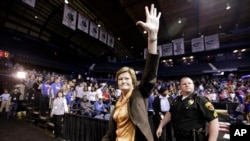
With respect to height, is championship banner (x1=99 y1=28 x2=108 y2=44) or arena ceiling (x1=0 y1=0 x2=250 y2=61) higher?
arena ceiling (x1=0 y1=0 x2=250 y2=61)

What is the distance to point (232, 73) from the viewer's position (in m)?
22.3

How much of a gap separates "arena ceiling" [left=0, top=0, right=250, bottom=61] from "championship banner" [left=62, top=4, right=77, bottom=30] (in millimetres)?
1789

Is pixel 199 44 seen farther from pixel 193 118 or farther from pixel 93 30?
pixel 193 118

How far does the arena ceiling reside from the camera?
11.4 metres

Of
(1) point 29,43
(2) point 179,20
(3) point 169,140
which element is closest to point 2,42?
(1) point 29,43

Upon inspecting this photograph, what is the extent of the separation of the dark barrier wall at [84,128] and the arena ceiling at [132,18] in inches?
339

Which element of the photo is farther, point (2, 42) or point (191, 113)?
point (2, 42)

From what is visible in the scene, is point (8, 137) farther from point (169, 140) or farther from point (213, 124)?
point (213, 124)

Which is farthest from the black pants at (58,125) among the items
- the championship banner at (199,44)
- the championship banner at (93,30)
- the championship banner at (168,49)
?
the championship banner at (199,44)

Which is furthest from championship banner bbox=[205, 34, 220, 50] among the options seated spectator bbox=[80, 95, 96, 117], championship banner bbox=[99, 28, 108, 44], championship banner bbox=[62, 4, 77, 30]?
seated spectator bbox=[80, 95, 96, 117]

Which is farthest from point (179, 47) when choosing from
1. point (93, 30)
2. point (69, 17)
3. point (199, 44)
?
point (69, 17)

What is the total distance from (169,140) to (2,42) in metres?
19.3

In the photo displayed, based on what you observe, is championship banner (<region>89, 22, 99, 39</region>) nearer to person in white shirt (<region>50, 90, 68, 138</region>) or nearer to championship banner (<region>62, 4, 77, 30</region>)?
championship banner (<region>62, 4, 77, 30</region>)

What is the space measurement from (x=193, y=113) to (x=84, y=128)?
3.67 m
